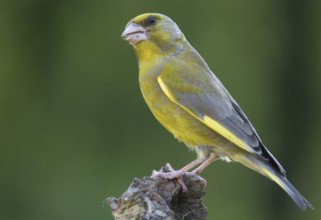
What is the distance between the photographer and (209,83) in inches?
235

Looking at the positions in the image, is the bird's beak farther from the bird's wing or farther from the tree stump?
the tree stump

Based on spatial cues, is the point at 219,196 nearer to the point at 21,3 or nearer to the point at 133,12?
the point at 133,12

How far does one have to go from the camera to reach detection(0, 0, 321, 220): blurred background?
1004cm

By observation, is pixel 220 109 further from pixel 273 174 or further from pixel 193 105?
pixel 273 174

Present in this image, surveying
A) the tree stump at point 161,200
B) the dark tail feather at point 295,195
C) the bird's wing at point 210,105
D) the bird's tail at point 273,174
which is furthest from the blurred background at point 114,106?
the tree stump at point 161,200

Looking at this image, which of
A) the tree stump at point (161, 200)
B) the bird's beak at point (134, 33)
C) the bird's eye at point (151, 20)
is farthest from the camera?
the bird's eye at point (151, 20)

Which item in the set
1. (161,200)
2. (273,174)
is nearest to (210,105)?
(273,174)

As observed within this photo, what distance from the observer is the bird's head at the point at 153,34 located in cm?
605

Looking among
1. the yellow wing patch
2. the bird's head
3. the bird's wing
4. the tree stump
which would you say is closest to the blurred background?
the bird's head

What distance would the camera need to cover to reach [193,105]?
5.87 metres

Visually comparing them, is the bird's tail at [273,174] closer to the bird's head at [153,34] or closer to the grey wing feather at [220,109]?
the grey wing feather at [220,109]

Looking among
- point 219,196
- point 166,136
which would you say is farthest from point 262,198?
point 166,136

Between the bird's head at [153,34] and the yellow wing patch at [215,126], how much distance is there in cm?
28

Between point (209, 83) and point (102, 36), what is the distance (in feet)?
14.6
